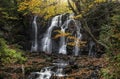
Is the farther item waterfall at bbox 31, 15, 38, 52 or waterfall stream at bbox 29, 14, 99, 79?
waterfall at bbox 31, 15, 38, 52

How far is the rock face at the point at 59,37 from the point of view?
2331 cm

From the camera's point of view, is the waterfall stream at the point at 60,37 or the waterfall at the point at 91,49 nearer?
the waterfall at the point at 91,49

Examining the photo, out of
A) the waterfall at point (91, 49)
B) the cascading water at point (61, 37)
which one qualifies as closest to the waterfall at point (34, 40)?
the cascading water at point (61, 37)

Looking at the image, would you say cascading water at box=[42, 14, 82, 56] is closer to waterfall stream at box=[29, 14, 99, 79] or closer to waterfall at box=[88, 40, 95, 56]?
waterfall stream at box=[29, 14, 99, 79]

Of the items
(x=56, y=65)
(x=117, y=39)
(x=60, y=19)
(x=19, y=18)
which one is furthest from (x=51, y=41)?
(x=117, y=39)

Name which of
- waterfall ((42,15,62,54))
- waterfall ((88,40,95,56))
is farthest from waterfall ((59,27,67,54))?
waterfall ((88,40,95,56))

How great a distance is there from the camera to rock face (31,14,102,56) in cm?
2331

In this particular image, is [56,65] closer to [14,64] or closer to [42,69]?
[42,69]

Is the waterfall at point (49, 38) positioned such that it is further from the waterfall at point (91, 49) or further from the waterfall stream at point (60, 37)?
the waterfall at point (91, 49)

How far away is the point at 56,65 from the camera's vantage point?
16938 millimetres

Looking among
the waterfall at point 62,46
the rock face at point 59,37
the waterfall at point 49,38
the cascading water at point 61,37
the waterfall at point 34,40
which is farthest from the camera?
the waterfall at point 34,40

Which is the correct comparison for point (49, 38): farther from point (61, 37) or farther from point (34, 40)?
point (34, 40)

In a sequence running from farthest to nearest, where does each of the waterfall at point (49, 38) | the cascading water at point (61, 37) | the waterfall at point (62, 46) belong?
the waterfall at point (49, 38), the cascading water at point (61, 37), the waterfall at point (62, 46)

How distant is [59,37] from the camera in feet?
81.4
